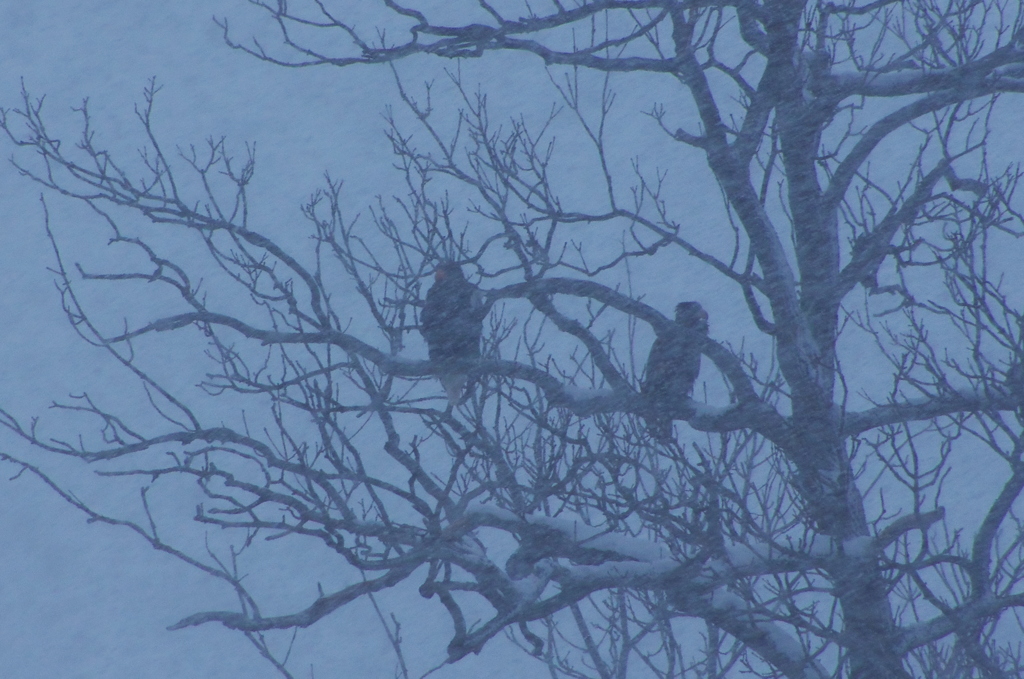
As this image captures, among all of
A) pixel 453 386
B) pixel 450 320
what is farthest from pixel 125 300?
pixel 453 386

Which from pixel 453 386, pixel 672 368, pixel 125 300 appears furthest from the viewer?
pixel 125 300

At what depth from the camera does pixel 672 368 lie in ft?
16.6

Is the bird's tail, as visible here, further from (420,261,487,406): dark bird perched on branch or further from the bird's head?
the bird's head

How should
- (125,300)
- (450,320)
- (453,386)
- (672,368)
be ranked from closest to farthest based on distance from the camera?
(672,368) < (453,386) < (450,320) < (125,300)

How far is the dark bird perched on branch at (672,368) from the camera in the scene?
3949 millimetres

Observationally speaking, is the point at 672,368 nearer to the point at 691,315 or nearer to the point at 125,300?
the point at 691,315

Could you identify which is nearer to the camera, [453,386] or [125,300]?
[453,386]

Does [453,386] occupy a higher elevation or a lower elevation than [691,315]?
lower

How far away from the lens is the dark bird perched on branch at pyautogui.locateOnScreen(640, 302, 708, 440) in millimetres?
3949

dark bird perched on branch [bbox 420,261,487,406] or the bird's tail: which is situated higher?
dark bird perched on branch [bbox 420,261,487,406]

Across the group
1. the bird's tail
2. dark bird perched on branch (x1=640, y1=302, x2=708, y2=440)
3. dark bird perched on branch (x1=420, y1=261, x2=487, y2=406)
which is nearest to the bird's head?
dark bird perched on branch (x1=640, y1=302, x2=708, y2=440)

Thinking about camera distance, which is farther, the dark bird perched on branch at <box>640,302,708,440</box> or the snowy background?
the snowy background

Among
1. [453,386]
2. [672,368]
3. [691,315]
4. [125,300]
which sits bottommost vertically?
[672,368]

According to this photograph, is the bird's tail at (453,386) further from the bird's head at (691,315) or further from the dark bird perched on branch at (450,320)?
the bird's head at (691,315)
